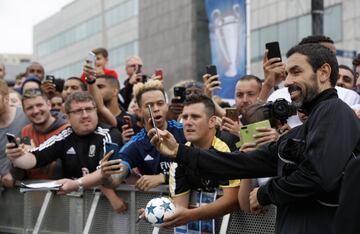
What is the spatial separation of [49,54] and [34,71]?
238ft

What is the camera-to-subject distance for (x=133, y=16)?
6638cm

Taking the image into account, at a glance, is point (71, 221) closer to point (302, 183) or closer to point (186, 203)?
point (186, 203)

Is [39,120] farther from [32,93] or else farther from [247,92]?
[247,92]

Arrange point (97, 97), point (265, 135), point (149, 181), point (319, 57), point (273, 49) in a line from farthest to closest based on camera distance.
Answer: point (97, 97) → point (149, 181) → point (273, 49) → point (265, 135) → point (319, 57)

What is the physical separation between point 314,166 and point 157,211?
A: 1.54 metres

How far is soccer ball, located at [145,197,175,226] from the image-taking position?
5.23 meters

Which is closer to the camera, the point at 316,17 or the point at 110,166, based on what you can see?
the point at 110,166

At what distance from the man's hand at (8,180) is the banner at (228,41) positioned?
716cm

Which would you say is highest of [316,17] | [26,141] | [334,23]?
[334,23]

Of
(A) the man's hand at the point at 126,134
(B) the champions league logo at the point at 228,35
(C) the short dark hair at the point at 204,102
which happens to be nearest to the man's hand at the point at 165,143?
(C) the short dark hair at the point at 204,102

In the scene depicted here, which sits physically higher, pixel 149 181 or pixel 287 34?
pixel 287 34

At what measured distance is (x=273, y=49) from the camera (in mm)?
6359

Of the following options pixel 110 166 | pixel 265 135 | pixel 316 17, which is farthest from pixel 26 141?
pixel 316 17

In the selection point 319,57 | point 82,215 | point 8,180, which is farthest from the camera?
point 8,180
